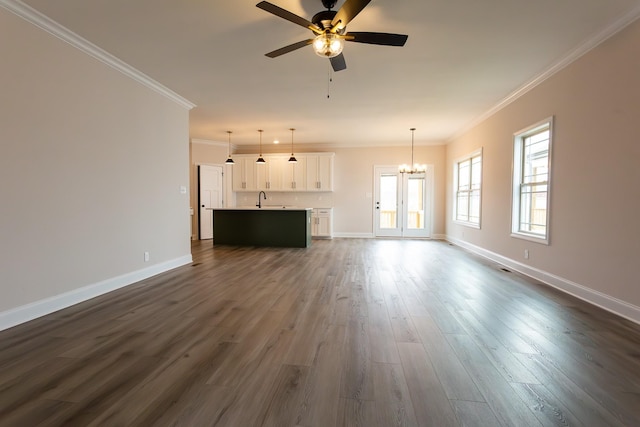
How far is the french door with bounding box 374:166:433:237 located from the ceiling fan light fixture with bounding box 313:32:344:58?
6046mm

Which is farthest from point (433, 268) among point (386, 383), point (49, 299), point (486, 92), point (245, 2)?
point (49, 299)

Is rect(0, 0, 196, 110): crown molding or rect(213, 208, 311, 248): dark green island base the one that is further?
rect(213, 208, 311, 248): dark green island base

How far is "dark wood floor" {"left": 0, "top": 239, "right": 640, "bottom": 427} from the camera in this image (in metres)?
1.43

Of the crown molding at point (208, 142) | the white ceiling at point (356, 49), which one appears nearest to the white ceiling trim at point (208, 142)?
the crown molding at point (208, 142)

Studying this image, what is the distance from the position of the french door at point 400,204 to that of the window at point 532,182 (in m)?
3.75

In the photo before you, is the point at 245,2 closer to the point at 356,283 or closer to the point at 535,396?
the point at 356,283

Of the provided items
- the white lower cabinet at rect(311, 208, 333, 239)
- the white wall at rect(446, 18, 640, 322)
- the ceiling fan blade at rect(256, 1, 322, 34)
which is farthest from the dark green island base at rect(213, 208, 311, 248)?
the ceiling fan blade at rect(256, 1, 322, 34)

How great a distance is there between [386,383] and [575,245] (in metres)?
3.11

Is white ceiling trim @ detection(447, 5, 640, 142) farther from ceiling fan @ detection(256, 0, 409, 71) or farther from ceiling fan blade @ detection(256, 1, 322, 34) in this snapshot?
ceiling fan blade @ detection(256, 1, 322, 34)

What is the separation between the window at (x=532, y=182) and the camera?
3866mm

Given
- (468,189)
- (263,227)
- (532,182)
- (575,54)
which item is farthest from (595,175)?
(263,227)

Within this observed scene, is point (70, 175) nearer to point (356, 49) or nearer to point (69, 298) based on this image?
point (69, 298)

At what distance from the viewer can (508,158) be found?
4680 mm

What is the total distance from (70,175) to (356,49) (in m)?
3.39
